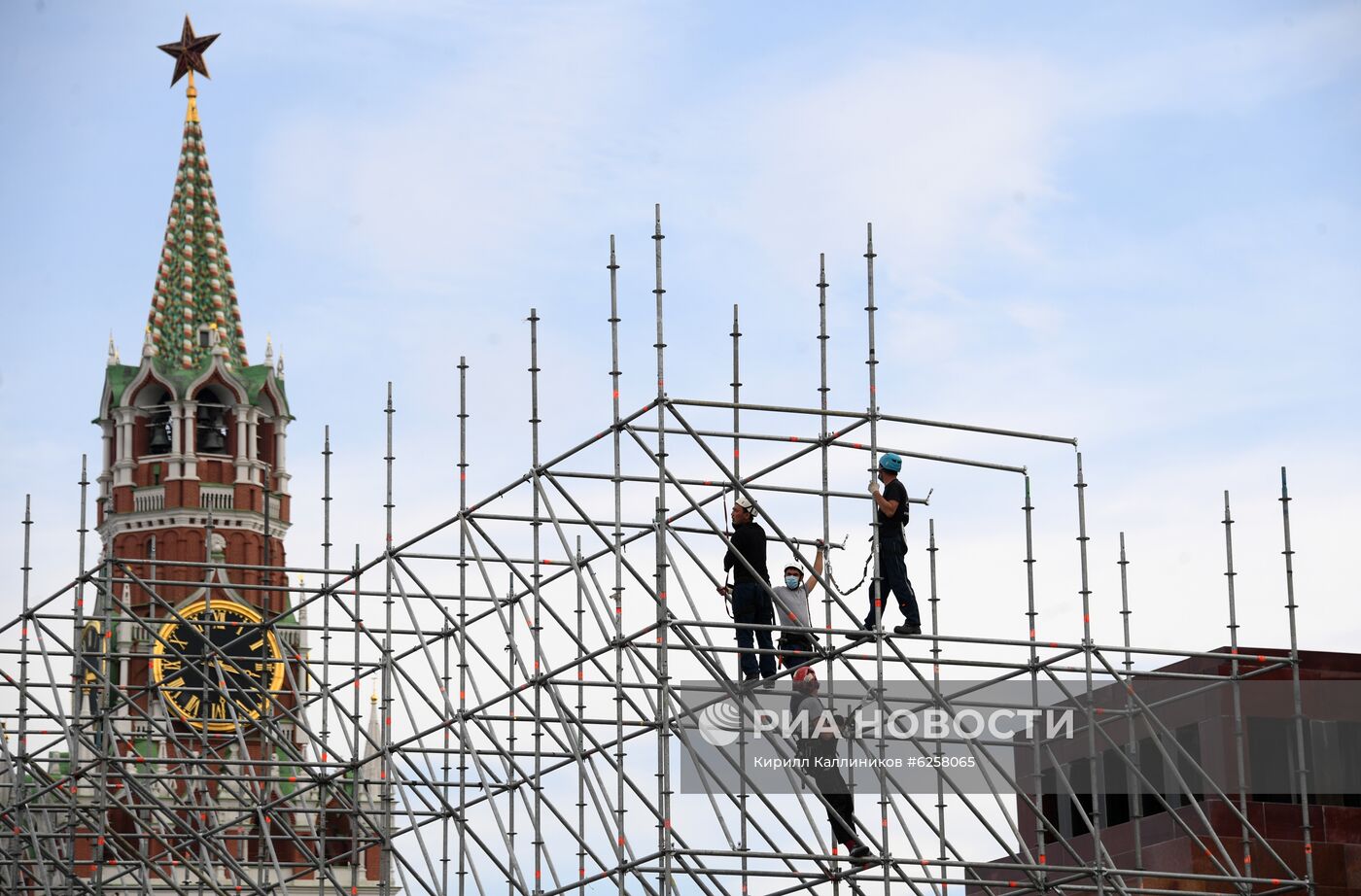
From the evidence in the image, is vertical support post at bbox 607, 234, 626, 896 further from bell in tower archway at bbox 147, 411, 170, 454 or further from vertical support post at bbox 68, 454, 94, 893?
bell in tower archway at bbox 147, 411, 170, 454

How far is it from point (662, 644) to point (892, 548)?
2.76m

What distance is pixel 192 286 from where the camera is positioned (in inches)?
4119

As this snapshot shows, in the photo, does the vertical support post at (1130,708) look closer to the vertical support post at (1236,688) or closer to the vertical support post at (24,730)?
the vertical support post at (1236,688)

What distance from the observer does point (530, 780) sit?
29469 mm

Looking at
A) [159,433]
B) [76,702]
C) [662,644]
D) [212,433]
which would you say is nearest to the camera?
[662,644]

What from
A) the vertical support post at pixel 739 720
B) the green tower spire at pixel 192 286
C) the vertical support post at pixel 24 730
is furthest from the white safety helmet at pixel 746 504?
the green tower spire at pixel 192 286

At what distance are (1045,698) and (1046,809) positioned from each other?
12.6ft

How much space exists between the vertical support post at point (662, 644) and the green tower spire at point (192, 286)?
80250 millimetres

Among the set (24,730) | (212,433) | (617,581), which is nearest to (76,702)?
(24,730)

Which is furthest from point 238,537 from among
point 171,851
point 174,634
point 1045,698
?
A: point 1045,698

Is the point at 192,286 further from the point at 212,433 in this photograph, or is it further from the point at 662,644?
the point at 662,644

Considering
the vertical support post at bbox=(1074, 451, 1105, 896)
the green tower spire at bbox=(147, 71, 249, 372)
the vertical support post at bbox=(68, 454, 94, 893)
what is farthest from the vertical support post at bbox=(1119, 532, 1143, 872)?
the green tower spire at bbox=(147, 71, 249, 372)

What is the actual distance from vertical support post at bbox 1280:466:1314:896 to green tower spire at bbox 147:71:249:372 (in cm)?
7923

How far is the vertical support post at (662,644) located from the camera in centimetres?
2314
